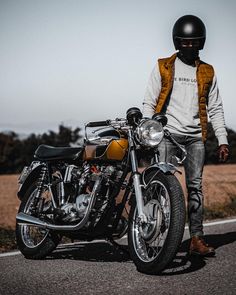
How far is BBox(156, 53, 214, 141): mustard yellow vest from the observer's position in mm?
5176

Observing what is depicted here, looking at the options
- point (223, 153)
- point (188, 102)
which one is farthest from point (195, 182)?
point (188, 102)

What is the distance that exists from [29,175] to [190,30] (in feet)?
7.35

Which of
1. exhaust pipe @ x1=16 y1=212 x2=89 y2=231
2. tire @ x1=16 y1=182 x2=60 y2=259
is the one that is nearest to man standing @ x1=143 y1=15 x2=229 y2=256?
exhaust pipe @ x1=16 y1=212 x2=89 y2=231

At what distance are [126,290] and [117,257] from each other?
1.42 meters

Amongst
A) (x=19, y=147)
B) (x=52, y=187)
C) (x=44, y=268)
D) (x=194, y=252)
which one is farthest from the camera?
(x=19, y=147)

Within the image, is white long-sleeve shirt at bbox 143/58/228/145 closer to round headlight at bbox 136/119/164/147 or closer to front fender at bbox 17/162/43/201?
round headlight at bbox 136/119/164/147

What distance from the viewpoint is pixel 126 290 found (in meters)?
3.75

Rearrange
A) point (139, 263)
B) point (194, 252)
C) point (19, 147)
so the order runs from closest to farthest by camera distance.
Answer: point (139, 263) < point (194, 252) < point (19, 147)

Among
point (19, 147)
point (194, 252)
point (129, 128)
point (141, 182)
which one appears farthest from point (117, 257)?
point (19, 147)

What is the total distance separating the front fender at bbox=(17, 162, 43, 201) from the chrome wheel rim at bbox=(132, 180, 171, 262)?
1564 mm

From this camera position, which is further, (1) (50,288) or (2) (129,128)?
(2) (129,128)

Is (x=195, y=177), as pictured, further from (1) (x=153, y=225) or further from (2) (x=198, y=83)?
(1) (x=153, y=225)

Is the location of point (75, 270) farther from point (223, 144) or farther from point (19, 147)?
point (19, 147)

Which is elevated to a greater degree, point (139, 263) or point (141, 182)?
point (141, 182)
